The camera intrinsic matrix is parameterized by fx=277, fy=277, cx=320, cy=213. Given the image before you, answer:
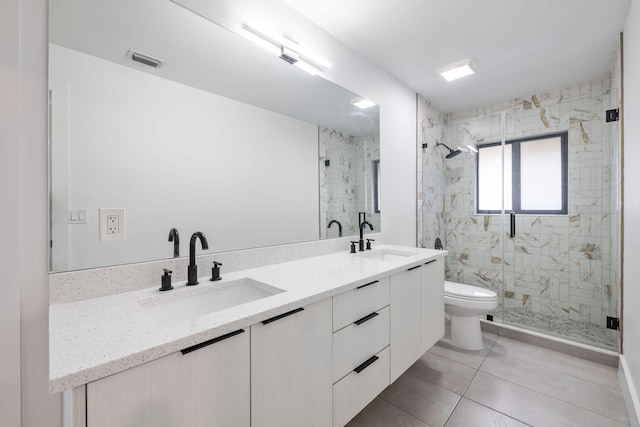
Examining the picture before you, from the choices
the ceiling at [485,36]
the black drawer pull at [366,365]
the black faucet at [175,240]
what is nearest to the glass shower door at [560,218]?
the ceiling at [485,36]

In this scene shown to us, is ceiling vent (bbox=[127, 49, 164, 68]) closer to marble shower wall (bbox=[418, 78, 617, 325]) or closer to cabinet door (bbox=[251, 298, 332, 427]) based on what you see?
cabinet door (bbox=[251, 298, 332, 427])

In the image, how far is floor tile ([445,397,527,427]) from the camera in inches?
59.8

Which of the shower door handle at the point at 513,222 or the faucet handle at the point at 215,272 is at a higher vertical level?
the shower door handle at the point at 513,222

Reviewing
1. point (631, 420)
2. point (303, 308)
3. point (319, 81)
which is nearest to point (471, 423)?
point (631, 420)

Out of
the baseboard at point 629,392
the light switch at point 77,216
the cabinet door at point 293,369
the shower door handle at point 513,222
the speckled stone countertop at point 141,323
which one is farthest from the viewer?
the shower door handle at point 513,222

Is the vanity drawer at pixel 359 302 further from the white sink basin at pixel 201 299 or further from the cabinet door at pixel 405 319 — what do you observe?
the white sink basin at pixel 201 299

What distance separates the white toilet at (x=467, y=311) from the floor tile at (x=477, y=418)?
0.74 m

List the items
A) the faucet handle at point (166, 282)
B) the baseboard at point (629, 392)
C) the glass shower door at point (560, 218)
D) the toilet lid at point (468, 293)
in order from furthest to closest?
the glass shower door at point (560, 218) → the toilet lid at point (468, 293) → the baseboard at point (629, 392) → the faucet handle at point (166, 282)

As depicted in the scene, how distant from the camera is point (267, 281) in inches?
49.1

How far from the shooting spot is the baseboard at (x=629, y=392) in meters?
1.45

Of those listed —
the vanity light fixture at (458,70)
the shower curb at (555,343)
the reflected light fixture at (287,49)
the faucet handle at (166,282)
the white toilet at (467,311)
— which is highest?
the vanity light fixture at (458,70)

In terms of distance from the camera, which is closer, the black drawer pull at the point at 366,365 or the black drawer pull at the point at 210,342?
the black drawer pull at the point at 210,342

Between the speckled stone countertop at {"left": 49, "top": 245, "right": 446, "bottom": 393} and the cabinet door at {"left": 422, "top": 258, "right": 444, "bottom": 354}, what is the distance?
2.01 ft

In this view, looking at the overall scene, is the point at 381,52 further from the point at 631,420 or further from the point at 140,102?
the point at 631,420
